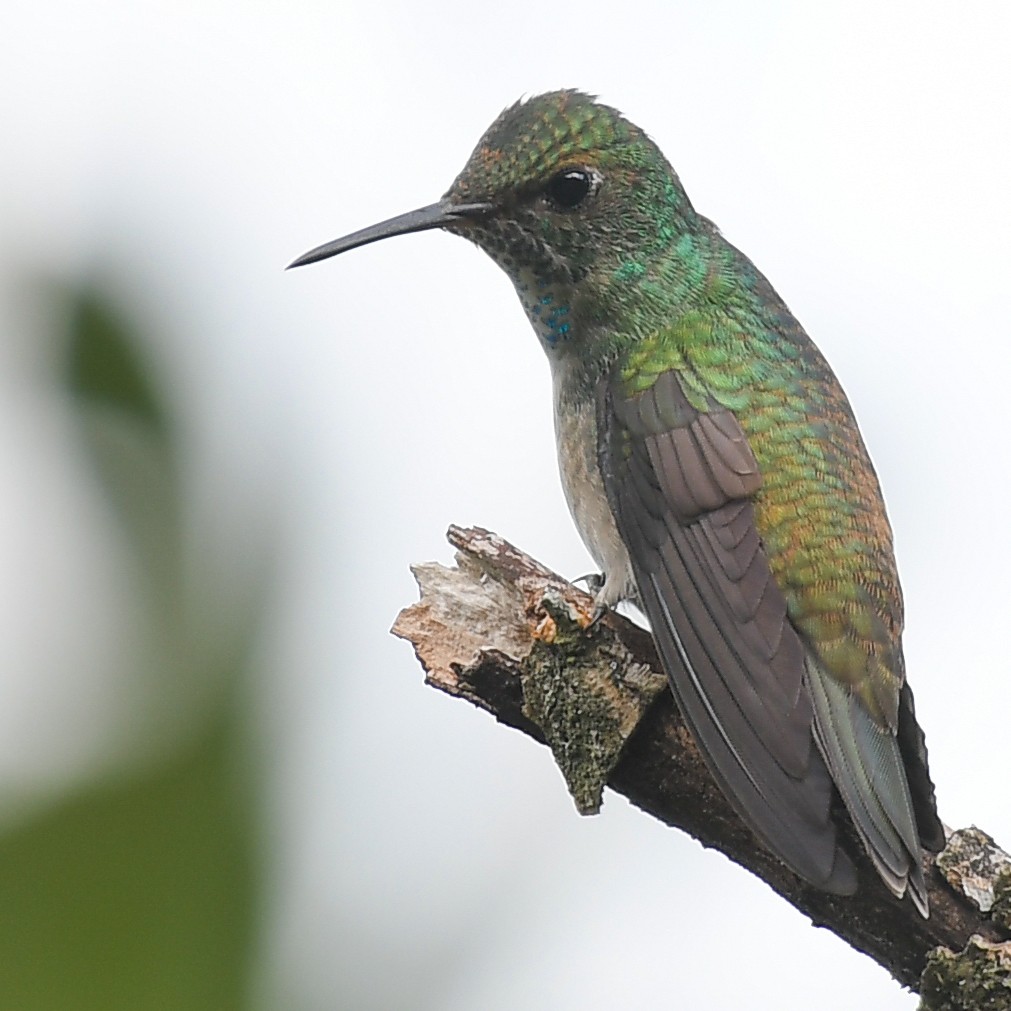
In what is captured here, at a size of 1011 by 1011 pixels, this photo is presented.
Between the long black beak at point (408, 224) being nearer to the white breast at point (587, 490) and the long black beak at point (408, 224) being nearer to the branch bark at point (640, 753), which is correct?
the white breast at point (587, 490)

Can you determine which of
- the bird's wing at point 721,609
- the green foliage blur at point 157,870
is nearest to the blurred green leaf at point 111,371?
the green foliage blur at point 157,870

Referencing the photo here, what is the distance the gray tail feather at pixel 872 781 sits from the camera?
2994mm

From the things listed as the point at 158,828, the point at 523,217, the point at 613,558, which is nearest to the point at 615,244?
the point at 523,217

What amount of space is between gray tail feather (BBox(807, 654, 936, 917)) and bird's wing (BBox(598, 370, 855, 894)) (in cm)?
4

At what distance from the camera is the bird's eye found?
14.9 feet

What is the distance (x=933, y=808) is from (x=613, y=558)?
119 centimetres

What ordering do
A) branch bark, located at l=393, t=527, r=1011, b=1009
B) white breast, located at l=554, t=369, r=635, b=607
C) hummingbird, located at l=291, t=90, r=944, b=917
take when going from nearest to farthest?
branch bark, located at l=393, t=527, r=1011, b=1009 → hummingbird, located at l=291, t=90, r=944, b=917 → white breast, located at l=554, t=369, r=635, b=607

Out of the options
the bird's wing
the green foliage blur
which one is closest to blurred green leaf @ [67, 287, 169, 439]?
the green foliage blur

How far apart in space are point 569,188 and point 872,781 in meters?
2.21

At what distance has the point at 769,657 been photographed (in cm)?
355

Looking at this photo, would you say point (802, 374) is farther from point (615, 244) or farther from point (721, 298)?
point (615, 244)

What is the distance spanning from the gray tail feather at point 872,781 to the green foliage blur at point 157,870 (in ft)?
5.30

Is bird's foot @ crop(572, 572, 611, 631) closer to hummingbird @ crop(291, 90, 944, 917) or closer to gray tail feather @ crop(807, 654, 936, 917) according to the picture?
hummingbird @ crop(291, 90, 944, 917)

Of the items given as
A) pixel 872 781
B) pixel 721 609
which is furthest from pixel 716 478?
pixel 872 781
